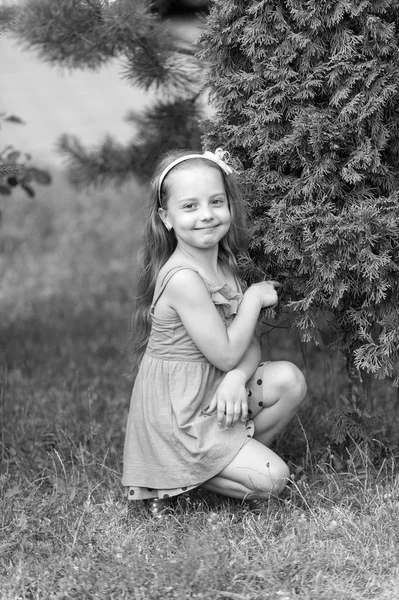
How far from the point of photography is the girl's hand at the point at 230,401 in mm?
2820

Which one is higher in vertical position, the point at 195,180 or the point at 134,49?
the point at 134,49

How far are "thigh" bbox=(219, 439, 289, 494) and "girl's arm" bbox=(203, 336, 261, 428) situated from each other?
11 centimetres

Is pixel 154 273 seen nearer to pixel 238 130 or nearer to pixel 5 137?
pixel 238 130

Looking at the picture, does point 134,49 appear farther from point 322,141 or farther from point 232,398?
point 232,398

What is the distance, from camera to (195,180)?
9.39 ft

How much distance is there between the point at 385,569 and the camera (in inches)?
98.5

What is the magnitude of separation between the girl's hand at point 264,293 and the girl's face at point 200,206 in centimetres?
19

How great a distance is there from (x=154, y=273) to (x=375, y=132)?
2.85 feet

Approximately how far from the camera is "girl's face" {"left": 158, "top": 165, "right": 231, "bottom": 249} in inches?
112

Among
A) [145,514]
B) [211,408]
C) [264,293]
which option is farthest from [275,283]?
[145,514]

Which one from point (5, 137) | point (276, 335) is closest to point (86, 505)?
point (276, 335)

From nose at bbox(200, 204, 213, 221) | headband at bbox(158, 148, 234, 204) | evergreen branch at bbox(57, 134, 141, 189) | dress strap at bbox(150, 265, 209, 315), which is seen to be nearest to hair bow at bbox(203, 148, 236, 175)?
headband at bbox(158, 148, 234, 204)

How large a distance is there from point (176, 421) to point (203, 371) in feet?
0.60

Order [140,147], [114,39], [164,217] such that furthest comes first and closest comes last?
[140,147] < [114,39] < [164,217]
